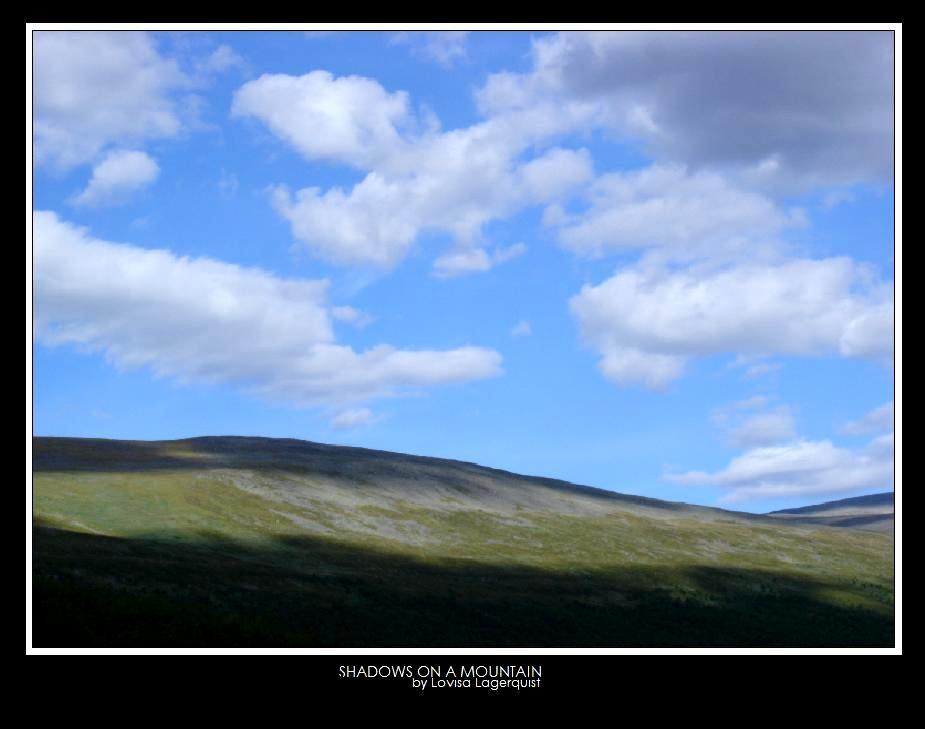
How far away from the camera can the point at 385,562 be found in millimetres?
76188

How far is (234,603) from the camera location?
166ft

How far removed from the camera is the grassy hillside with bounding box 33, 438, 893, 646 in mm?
48562

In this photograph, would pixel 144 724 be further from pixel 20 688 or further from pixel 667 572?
pixel 667 572

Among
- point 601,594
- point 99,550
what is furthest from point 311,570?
point 601,594

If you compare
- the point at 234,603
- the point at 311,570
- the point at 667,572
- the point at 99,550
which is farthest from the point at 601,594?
the point at 99,550

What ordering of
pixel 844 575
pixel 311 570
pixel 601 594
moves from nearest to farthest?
pixel 311 570
pixel 601 594
pixel 844 575

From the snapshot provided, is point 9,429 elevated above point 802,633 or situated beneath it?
elevated above

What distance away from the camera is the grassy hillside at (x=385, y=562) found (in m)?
48.6

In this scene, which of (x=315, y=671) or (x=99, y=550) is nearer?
(x=315, y=671)

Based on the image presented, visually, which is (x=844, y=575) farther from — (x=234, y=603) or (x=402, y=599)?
(x=234, y=603)

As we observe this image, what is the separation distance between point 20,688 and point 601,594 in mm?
48641

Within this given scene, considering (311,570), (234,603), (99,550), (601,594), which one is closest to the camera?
(234,603)

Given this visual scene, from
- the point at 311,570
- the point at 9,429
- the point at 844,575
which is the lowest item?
the point at 844,575

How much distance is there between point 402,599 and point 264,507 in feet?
135
